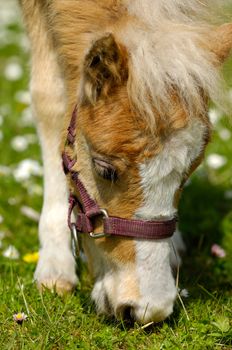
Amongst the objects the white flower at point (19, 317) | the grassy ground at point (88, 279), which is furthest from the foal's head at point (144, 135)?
the white flower at point (19, 317)

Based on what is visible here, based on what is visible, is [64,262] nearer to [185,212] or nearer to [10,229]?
[10,229]

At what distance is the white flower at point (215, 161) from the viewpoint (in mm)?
5738

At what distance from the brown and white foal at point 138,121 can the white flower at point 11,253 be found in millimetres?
784

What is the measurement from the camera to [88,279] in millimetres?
4141

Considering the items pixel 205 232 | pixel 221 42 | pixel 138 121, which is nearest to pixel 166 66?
pixel 138 121

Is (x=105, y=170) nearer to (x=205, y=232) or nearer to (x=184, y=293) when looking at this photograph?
(x=184, y=293)

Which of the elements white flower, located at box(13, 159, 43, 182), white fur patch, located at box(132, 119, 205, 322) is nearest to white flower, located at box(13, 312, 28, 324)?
white fur patch, located at box(132, 119, 205, 322)

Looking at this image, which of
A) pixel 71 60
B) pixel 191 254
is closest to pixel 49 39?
pixel 71 60

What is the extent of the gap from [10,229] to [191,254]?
120cm

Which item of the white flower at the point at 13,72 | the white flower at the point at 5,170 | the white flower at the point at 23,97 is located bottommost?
the white flower at the point at 13,72

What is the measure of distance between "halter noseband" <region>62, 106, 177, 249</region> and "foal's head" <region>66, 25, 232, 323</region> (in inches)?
1.2

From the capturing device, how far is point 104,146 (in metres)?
3.24

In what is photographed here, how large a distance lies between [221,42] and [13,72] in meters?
5.34

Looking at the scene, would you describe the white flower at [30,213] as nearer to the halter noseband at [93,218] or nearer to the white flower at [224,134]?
the halter noseband at [93,218]
